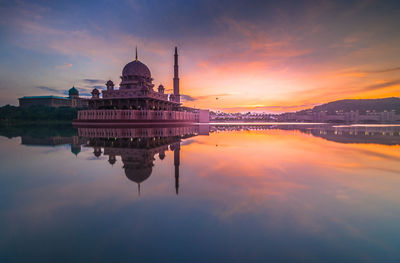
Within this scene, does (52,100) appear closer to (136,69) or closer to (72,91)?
(72,91)

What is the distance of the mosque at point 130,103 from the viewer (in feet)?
151

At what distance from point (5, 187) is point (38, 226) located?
166 inches

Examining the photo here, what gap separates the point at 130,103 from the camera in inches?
2014

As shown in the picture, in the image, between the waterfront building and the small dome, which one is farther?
the small dome

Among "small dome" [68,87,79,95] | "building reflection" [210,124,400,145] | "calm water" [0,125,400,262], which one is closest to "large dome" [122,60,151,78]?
"building reflection" [210,124,400,145]

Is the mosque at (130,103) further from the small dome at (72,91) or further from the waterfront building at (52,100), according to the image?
the small dome at (72,91)

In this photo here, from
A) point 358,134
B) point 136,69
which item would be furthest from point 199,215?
point 136,69

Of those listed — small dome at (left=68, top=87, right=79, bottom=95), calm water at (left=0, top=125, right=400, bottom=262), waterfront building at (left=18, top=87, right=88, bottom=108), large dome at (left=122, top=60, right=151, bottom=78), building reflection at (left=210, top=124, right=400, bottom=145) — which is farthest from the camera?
small dome at (left=68, top=87, right=79, bottom=95)

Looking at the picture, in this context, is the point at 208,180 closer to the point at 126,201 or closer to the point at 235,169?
the point at 235,169

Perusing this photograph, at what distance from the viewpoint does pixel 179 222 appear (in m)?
4.34

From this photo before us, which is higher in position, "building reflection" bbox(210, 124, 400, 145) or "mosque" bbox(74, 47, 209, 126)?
"mosque" bbox(74, 47, 209, 126)

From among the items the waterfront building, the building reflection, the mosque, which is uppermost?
the waterfront building

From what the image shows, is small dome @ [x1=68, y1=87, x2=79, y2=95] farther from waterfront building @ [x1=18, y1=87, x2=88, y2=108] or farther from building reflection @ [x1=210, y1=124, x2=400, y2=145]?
building reflection @ [x1=210, y1=124, x2=400, y2=145]

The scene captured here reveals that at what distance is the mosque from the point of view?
4600cm
